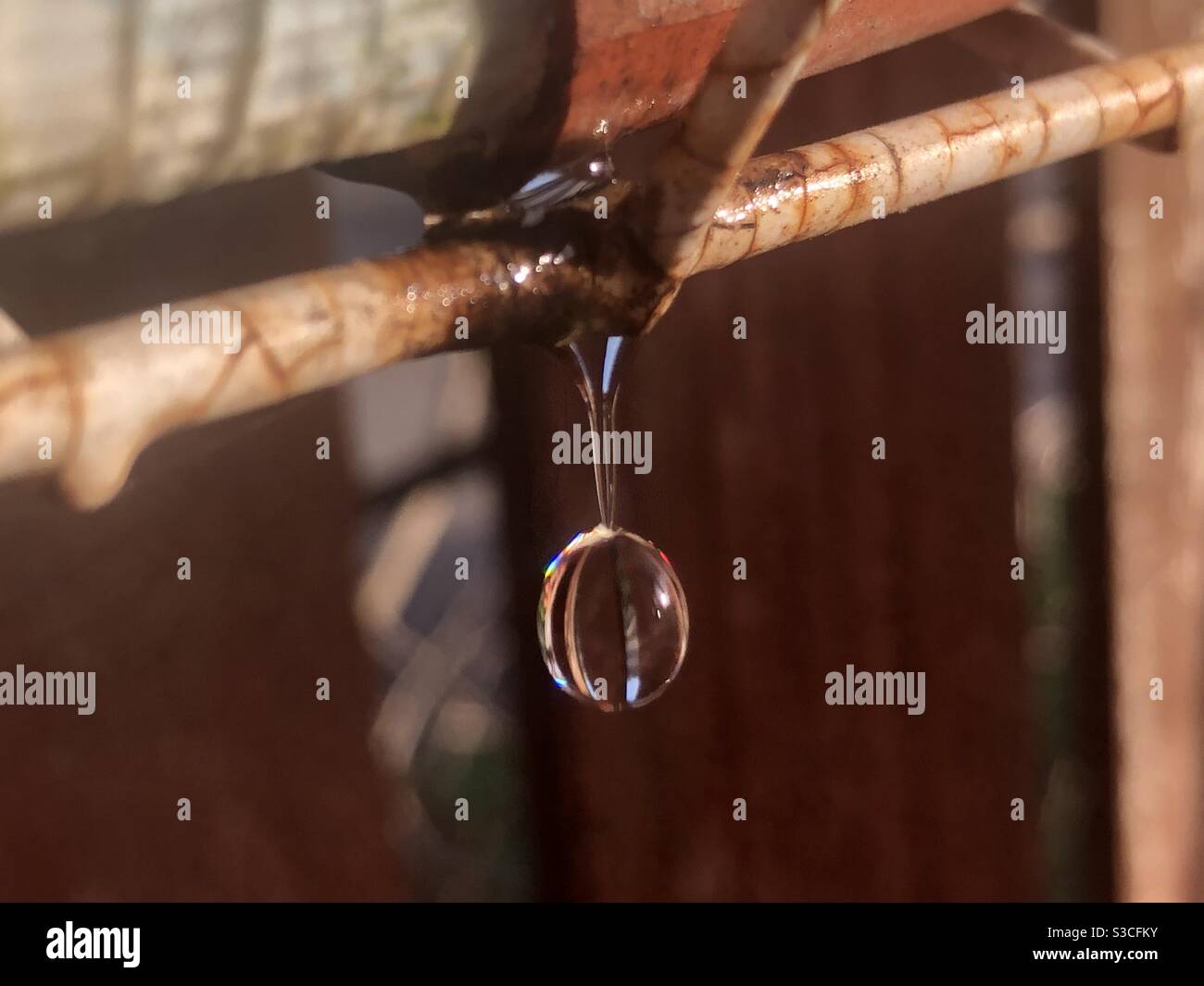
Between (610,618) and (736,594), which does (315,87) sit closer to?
(610,618)

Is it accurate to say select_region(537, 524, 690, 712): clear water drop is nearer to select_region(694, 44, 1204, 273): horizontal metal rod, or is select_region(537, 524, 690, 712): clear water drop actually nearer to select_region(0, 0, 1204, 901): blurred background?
select_region(694, 44, 1204, 273): horizontal metal rod

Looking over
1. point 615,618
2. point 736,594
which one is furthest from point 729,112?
point 736,594

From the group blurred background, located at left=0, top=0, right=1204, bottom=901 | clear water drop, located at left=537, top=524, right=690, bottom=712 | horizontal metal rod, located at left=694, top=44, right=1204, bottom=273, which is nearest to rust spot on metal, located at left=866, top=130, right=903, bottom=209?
horizontal metal rod, located at left=694, top=44, right=1204, bottom=273

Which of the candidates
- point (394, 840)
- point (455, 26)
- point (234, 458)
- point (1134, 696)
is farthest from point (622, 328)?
point (1134, 696)

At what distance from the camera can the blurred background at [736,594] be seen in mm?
563

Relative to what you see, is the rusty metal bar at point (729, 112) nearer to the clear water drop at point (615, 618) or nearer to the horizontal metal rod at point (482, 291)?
the horizontal metal rod at point (482, 291)

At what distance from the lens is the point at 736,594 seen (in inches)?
28.0

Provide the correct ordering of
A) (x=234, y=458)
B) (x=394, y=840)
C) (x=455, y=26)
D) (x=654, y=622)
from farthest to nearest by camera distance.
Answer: (x=394, y=840) → (x=234, y=458) → (x=654, y=622) → (x=455, y=26)

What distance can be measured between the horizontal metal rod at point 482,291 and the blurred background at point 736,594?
12.3 inches

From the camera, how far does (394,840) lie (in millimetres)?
668

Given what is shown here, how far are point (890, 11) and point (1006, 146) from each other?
0.05 meters

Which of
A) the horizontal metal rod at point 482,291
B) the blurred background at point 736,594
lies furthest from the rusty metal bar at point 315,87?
the blurred background at point 736,594

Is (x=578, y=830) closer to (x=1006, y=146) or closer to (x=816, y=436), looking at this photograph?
(x=816, y=436)
